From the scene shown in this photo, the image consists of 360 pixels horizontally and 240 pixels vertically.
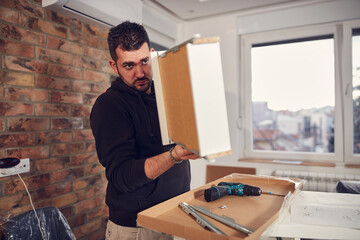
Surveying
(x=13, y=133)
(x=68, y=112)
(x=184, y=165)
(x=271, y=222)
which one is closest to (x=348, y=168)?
(x=184, y=165)

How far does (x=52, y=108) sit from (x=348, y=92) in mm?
2740

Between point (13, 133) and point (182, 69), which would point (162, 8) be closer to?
point (13, 133)

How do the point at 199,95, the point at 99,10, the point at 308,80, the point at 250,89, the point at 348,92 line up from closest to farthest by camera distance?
the point at 199,95 < the point at 99,10 < the point at 348,92 < the point at 308,80 < the point at 250,89

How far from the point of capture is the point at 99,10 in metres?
2.01

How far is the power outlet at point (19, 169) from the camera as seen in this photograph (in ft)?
5.08

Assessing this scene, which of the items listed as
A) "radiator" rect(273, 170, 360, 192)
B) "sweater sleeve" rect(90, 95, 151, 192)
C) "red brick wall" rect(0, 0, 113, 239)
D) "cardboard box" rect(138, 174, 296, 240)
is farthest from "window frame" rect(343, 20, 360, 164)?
"sweater sleeve" rect(90, 95, 151, 192)

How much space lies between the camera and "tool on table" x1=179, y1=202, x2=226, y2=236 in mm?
728

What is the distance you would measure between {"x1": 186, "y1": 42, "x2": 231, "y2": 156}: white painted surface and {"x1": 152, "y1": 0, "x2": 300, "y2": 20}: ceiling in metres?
2.30

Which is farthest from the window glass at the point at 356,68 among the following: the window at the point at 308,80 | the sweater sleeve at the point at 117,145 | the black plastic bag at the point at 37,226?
the black plastic bag at the point at 37,226

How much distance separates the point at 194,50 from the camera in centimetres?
75

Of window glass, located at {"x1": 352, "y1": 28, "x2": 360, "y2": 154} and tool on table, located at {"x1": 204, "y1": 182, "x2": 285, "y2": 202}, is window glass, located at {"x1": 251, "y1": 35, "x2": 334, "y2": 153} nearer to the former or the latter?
window glass, located at {"x1": 352, "y1": 28, "x2": 360, "y2": 154}

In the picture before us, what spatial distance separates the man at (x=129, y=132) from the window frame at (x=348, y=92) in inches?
87.6

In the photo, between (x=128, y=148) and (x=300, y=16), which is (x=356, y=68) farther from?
(x=128, y=148)

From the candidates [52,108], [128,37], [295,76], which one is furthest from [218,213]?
[295,76]
